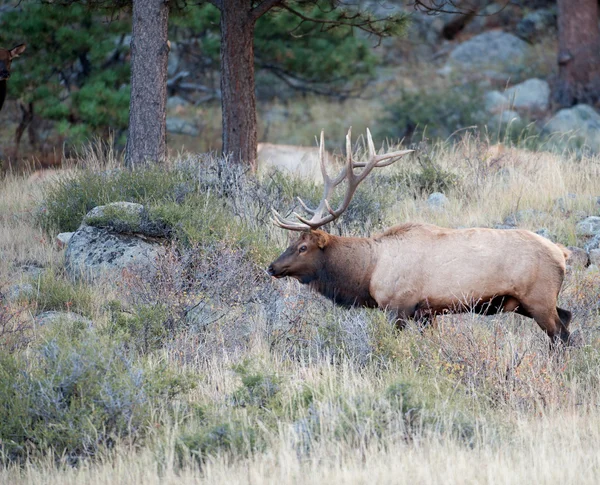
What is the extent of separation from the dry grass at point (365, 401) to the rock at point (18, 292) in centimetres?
34

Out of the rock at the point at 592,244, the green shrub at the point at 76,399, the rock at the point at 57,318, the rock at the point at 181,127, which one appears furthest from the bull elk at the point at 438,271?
the rock at the point at 181,127

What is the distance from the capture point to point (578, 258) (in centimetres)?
928

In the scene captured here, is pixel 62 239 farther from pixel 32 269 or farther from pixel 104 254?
pixel 104 254

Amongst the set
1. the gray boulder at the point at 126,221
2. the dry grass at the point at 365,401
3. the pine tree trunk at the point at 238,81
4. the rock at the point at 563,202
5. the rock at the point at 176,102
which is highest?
the pine tree trunk at the point at 238,81

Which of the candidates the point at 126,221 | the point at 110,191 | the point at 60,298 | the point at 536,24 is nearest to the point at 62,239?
the point at 110,191

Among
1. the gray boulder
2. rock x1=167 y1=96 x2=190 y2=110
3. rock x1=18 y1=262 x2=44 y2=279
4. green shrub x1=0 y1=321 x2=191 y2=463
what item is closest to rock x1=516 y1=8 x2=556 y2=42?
rock x1=167 y1=96 x2=190 y2=110

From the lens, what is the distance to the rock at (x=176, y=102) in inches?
995

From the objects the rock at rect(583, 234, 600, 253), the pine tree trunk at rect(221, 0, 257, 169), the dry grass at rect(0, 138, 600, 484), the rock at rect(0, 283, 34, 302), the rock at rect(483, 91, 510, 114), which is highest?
the pine tree trunk at rect(221, 0, 257, 169)

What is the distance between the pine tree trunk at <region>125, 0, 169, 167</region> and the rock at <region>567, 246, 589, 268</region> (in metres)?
5.31

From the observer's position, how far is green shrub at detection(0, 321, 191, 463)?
5.65 meters

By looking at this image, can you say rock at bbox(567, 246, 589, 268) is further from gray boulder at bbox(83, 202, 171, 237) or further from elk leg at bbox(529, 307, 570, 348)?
gray boulder at bbox(83, 202, 171, 237)

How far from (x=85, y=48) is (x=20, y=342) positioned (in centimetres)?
1199

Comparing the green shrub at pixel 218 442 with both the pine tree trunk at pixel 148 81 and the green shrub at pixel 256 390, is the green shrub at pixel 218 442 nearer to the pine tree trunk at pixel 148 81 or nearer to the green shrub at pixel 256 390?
the green shrub at pixel 256 390

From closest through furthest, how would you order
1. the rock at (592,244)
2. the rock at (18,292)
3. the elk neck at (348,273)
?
the elk neck at (348,273)
the rock at (18,292)
the rock at (592,244)
